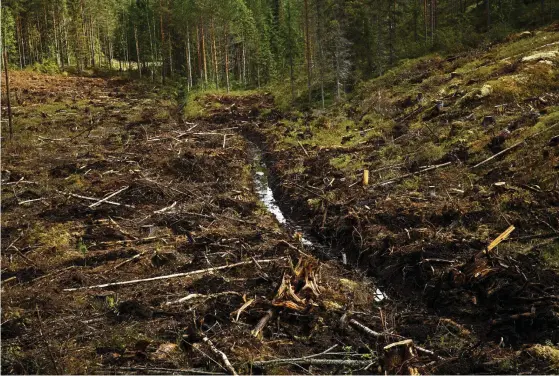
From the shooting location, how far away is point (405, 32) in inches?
1825

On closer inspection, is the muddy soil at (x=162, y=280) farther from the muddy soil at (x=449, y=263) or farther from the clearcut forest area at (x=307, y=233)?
the muddy soil at (x=449, y=263)

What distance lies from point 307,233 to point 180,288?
569 cm

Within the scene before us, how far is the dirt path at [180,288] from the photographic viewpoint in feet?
22.2

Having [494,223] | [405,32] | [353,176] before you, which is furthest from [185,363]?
[405,32]

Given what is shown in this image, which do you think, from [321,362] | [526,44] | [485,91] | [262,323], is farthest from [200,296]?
[526,44]

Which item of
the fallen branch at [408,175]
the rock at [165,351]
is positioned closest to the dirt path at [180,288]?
the rock at [165,351]

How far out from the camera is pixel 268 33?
214 ft

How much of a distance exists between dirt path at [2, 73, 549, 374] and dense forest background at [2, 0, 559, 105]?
70.5 ft

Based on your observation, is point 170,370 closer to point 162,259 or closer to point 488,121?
point 162,259

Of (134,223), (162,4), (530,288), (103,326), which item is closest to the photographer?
(103,326)

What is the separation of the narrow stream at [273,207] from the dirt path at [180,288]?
240mm

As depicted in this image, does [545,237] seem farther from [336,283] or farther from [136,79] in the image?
[136,79]

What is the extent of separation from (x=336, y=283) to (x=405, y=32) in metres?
42.7

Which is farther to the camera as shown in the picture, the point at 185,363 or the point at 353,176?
the point at 353,176
